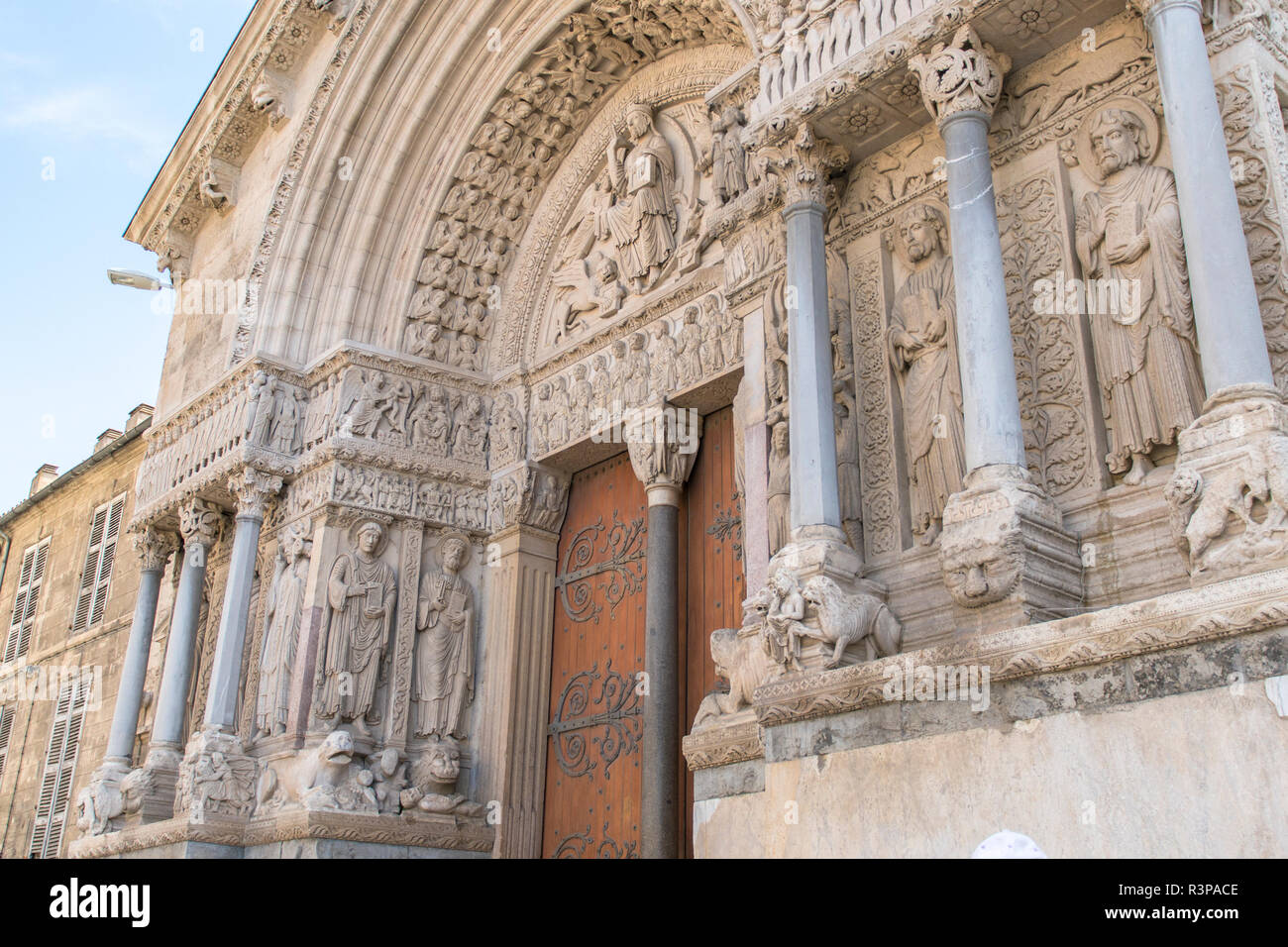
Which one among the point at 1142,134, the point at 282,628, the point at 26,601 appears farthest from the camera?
the point at 26,601

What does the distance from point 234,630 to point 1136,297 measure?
717cm

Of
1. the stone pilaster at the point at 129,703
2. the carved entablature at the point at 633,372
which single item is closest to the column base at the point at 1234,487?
the carved entablature at the point at 633,372

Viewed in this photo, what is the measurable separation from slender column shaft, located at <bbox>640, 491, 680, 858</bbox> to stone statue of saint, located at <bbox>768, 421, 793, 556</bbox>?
1.91 meters

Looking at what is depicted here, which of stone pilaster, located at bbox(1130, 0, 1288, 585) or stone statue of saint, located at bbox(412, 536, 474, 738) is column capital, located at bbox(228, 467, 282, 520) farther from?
stone pilaster, located at bbox(1130, 0, 1288, 585)

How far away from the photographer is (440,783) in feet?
29.1

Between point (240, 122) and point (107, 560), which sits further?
point (107, 560)

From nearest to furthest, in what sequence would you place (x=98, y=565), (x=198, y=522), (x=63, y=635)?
(x=198, y=522), (x=98, y=565), (x=63, y=635)

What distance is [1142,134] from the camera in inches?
212

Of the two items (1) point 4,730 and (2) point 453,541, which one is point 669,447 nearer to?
(2) point 453,541

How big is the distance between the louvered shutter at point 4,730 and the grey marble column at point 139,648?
5581 millimetres

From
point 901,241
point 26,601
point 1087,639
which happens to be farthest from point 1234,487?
point 26,601

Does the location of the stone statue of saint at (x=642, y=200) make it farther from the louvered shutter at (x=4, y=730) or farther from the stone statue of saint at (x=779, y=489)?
the louvered shutter at (x=4, y=730)

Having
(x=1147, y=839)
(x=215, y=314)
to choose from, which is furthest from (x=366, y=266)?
(x=1147, y=839)

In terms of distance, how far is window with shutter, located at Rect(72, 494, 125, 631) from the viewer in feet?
47.4
